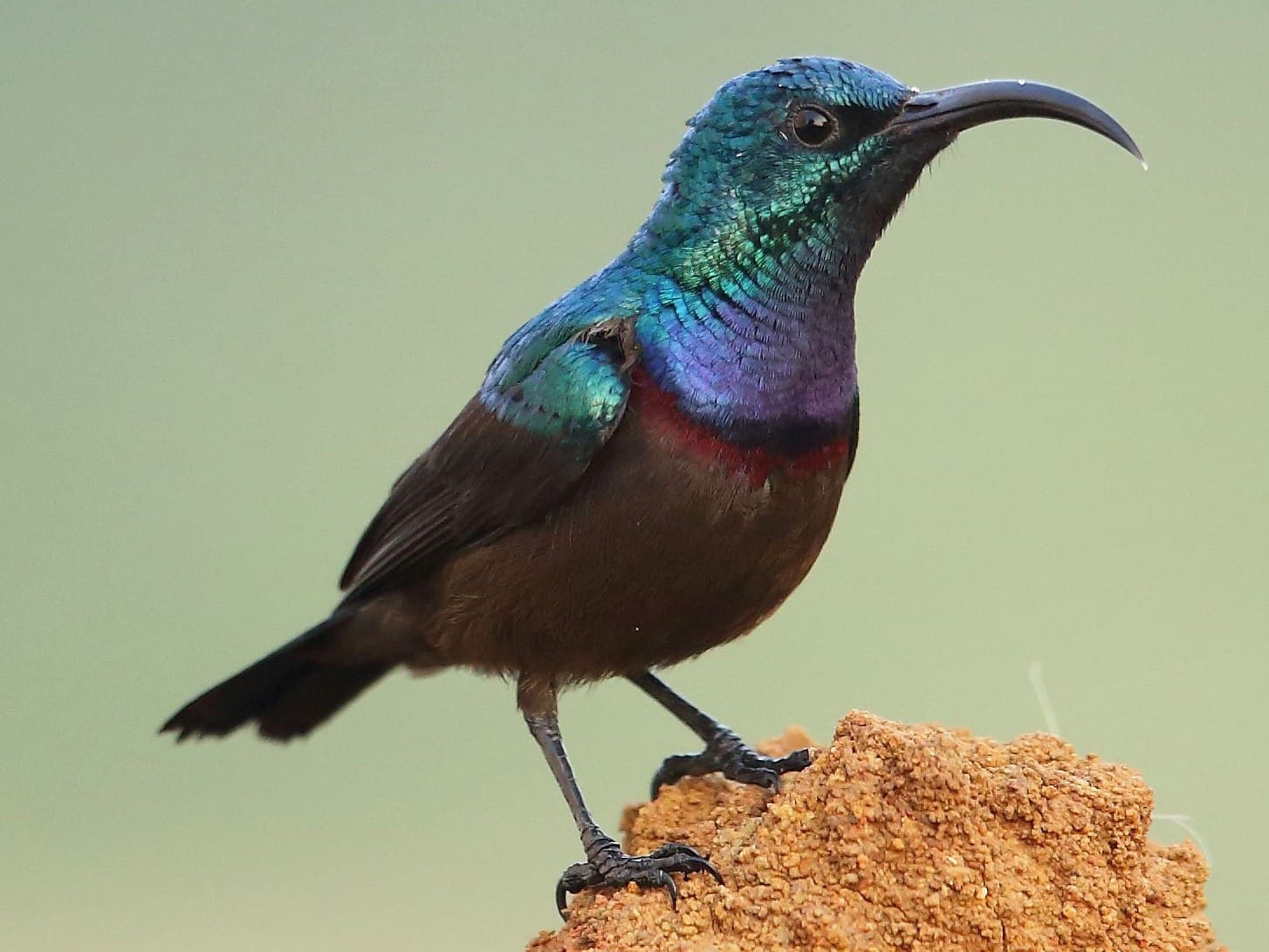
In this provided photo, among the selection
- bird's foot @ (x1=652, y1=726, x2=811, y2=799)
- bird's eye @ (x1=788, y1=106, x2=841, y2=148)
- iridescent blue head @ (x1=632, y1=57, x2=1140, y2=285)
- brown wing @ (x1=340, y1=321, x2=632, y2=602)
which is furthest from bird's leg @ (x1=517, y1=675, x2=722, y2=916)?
bird's eye @ (x1=788, y1=106, x2=841, y2=148)

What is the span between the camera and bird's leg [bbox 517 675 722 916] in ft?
13.5

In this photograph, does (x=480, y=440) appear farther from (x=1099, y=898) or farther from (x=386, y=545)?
(x=1099, y=898)

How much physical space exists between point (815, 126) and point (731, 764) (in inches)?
71.9

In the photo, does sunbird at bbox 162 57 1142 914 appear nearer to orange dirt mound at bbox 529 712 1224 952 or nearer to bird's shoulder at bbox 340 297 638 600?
bird's shoulder at bbox 340 297 638 600

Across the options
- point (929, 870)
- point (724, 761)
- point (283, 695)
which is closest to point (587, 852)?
point (724, 761)

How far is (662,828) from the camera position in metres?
4.54

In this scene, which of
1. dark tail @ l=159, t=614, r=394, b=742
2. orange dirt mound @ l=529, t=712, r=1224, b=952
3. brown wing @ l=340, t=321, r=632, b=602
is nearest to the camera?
orange dirt mound @ l=529, t=712, r=1224, b=952

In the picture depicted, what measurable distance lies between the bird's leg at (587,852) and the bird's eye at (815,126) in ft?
Answer: 5.51

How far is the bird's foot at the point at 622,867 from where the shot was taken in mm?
4074

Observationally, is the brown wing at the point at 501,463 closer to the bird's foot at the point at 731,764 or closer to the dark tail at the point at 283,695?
the dark tail at the point at 283,695

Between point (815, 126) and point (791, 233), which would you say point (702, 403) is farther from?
point (815, 126)

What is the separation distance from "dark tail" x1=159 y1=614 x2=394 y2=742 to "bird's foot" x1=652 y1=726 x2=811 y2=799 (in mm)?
1066

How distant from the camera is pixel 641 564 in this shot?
439 centimetres

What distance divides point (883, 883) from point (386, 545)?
1.95m
